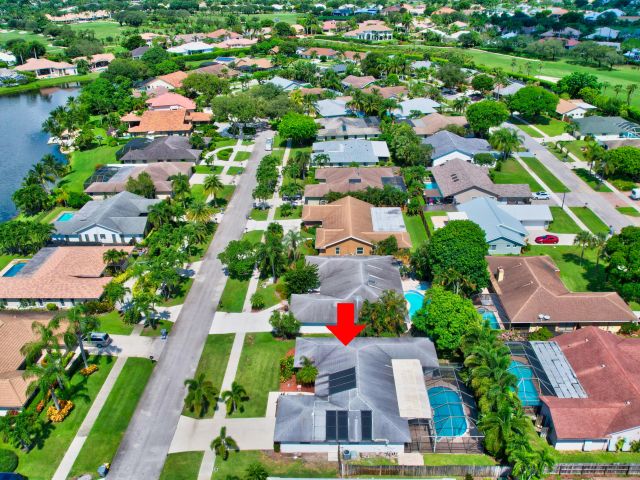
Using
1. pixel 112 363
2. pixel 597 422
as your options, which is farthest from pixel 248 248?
pixel 597 422

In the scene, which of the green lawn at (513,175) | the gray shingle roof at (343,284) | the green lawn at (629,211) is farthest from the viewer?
the green lawn at (513,175)

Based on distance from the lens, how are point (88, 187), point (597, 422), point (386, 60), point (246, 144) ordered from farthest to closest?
point (386, 60), point (246, 144), point (88, 187), point (597, 422)

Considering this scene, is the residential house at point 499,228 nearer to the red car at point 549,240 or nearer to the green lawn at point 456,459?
the red car at point 549,240

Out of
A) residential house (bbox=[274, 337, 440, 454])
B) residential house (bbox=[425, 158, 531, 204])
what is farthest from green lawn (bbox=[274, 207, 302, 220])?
residential house (bbox=[274, 337, 440, 454])

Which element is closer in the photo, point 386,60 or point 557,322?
point 557,322

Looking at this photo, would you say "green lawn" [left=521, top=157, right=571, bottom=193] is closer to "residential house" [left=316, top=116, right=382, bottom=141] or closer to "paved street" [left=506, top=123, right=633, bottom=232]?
"paved street" [left=506, top=123, right=633, bottom=232]

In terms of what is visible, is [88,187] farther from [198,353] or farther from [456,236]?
[456,236]

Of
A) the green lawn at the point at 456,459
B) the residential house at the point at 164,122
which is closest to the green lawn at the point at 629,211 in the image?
the green lawn at the point at 456,459
